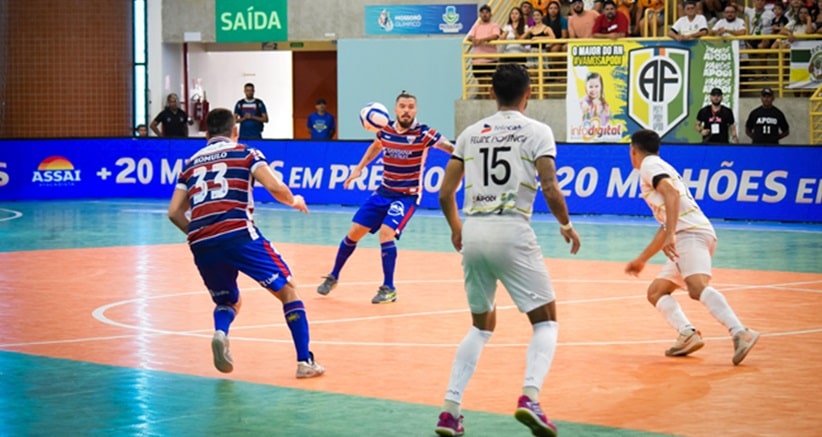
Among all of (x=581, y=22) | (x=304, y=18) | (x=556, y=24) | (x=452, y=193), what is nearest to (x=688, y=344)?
(x=452, y=193)

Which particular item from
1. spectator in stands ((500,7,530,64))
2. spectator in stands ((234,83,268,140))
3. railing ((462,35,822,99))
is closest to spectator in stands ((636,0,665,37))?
railing ((462,35,822,99))

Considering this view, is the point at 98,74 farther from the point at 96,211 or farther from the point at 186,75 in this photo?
the point at 96,211

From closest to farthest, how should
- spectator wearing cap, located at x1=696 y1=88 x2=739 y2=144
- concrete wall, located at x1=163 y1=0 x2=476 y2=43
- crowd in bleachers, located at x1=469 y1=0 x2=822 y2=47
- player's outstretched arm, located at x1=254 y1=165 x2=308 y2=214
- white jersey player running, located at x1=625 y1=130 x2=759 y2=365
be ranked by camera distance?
player's outstretched arm, located at x1=254 y1=165 x2=308 y2=214 < white jersey player running, located at x1=625 y1=130 x2=759 y2=365 < spectator wearing cap, located at x1=696 y1=88 x2=739 y2=144 < crowd in bleachers, located at x1=469 y1=0 x2=822 y2=47 < concrete wall, located at x1=163 y1=0 x2=476 y2=43

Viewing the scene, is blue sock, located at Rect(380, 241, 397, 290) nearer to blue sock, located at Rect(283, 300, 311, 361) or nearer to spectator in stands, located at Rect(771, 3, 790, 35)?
blue sock, located at Rect(283, 300, 311, 361)

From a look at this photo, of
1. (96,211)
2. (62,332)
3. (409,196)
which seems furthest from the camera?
(96,211)

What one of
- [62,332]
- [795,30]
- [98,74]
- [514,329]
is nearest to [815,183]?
[795,30]

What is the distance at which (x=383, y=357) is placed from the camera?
436 inches

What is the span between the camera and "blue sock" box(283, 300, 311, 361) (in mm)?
10117

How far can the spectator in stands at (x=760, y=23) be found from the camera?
28.4 meters

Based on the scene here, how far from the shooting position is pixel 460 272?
17.0 m

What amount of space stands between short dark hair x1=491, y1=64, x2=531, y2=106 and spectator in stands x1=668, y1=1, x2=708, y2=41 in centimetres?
2148

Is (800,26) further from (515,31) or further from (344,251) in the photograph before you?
(344,251)

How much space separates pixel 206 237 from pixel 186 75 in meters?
30.6

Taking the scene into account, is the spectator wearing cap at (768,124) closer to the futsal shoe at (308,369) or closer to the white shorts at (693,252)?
the white shorts at (693,252)
